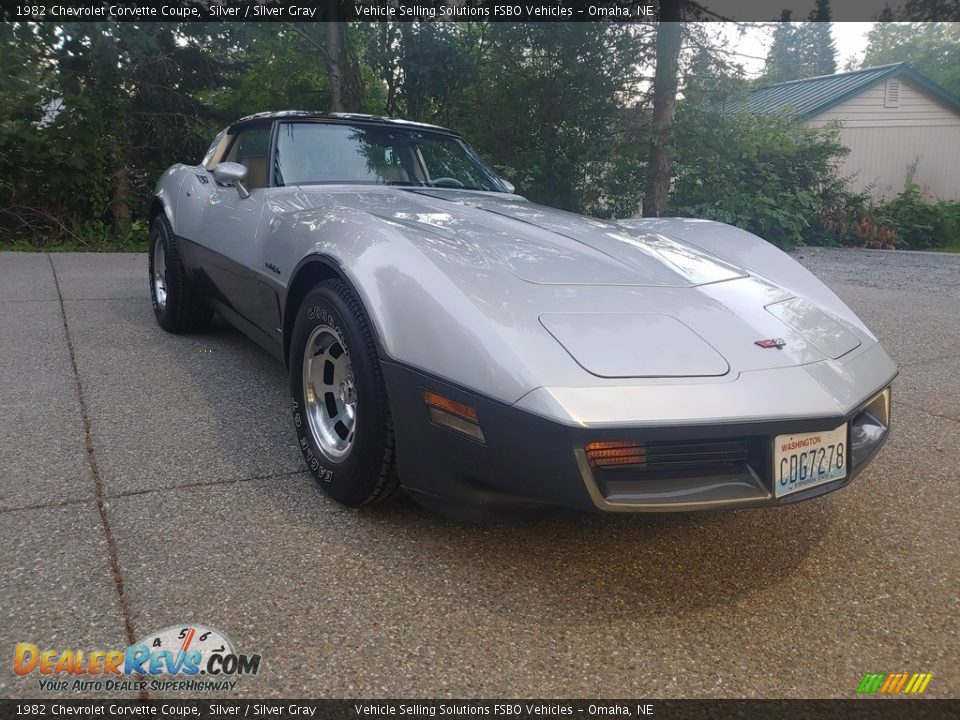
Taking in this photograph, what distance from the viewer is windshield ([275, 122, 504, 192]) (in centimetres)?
372

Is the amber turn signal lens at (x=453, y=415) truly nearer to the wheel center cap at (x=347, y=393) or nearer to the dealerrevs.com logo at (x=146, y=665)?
the wheel center cap at (x=347, y=393)

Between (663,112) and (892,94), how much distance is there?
505 inches

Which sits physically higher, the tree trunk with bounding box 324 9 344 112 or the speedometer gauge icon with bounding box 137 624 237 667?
the tree trunk with bounding box 324 9 344 112

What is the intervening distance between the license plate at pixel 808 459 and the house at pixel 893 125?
1905cm

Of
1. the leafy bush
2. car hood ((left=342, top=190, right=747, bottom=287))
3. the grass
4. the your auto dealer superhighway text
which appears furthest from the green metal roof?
car hood ((left=342, top=190, right=747, bottom=287))

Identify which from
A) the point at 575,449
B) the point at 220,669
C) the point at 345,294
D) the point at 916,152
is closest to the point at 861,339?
the point at 575,449

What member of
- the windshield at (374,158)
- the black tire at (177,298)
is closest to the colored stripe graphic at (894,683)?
the windshield at (374,158)

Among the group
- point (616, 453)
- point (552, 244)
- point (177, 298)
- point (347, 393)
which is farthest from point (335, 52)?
point (616, 453)

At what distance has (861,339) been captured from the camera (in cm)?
257

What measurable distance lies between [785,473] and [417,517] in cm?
111

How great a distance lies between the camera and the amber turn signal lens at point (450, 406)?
2.02 m

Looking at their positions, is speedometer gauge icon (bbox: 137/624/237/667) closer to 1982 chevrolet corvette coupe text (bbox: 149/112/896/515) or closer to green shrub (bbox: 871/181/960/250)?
1982 chevrolet corvette coupe text (bbox: 149/112/896/515)

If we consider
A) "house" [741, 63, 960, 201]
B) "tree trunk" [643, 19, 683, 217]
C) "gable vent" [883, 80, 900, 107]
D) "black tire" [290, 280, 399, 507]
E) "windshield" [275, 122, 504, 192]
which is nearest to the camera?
"black tire" [290, 280, 399, 507]

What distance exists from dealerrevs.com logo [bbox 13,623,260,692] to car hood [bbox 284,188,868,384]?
0.98 m
